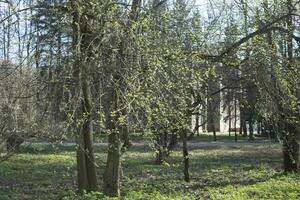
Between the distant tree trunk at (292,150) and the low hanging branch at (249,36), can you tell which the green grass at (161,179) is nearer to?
the distant tree trunk at (292,150)

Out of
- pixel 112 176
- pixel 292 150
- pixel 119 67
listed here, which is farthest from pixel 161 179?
pixel 119 67

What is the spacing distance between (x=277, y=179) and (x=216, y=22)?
5660 millimetres

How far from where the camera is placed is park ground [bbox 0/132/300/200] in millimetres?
13802

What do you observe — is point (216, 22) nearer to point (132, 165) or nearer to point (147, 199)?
point (147, 199)

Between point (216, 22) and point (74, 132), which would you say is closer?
point (74, 132)

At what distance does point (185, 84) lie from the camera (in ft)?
33.7

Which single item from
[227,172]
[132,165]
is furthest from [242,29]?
[132,165]

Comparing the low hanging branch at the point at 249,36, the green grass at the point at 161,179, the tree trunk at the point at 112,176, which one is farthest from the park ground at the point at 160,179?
the low hanging branch at the point at 249,36

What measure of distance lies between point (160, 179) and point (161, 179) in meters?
0.03

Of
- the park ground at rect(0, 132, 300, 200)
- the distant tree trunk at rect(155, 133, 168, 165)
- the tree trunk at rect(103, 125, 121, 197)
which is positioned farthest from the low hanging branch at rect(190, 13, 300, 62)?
the tree trunk at rect(103, 125, 121, 197)

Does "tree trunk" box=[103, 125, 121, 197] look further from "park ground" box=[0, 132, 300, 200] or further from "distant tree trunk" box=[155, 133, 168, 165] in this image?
"distant tree trunk" box=[155, 133, 168, 165]

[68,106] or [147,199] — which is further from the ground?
[68,106]

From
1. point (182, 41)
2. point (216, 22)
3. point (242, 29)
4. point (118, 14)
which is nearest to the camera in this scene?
point (118, 14)

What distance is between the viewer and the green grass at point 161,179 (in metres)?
13.9
